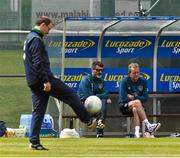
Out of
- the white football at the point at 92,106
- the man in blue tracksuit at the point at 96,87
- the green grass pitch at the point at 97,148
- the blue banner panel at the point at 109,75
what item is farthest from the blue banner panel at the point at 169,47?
the white football at the point at 92,106

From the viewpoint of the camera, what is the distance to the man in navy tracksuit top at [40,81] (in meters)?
11.9

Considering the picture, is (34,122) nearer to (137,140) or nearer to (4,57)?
(137,140)

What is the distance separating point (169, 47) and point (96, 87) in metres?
2.77

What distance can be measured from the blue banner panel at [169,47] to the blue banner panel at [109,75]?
54cm

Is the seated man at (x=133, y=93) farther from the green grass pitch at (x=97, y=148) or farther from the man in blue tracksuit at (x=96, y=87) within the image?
the green grass pitch at (x=97, y=148)

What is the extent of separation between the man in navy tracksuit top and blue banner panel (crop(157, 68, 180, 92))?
22.1 feet

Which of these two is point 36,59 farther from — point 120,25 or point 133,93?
point 120,25

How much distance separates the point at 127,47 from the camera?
19062 millimetres

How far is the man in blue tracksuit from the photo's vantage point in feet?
55.4

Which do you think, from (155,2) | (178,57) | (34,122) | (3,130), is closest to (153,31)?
(178,57)

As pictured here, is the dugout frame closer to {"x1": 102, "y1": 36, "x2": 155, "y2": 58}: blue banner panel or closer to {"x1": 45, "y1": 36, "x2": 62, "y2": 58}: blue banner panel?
{"x1": 102, "y1": 36, "x2": 155, "y2": 58}: blue banner panel

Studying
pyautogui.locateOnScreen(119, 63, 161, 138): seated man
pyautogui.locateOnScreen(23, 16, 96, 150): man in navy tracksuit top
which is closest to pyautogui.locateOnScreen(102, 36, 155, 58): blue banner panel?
pyautogui.locateOnScreen(119, 63, 161, 138): seated man

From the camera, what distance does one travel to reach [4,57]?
2153cm

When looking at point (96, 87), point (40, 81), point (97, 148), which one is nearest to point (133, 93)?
point (96, 87)
